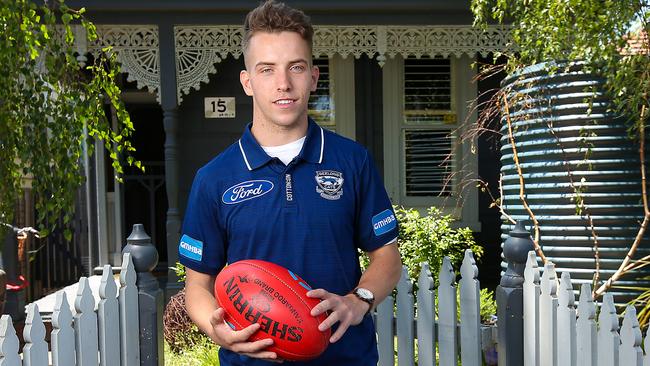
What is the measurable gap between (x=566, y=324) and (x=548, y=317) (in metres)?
0.11

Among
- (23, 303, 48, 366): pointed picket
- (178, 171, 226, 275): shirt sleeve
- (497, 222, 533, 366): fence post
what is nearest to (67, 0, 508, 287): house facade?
(497, 222, 533, 366): fence post

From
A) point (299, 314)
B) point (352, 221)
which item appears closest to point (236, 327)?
point (299, 314)

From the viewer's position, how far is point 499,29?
27.0ft

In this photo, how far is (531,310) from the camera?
3.23 metres

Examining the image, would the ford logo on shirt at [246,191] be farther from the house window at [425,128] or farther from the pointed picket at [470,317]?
the house window at [425,128]

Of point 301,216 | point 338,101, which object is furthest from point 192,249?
point 338,101

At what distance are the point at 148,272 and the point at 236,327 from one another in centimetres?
167

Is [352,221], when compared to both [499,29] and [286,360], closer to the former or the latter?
[286,360]

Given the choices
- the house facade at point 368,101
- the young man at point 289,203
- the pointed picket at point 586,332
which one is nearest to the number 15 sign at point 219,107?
the house facade at point 368,101

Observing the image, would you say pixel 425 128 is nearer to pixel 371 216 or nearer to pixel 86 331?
pixel 86 331

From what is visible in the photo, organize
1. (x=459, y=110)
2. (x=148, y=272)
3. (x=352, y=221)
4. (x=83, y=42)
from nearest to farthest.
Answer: (x=352, y=221)
(x=148, y=272)
(x=83, y=42)
(x=459, y=110)

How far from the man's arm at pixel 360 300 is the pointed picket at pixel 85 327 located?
1.45 metres

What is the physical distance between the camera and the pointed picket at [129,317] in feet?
10.1

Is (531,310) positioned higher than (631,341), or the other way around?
(531,310)
